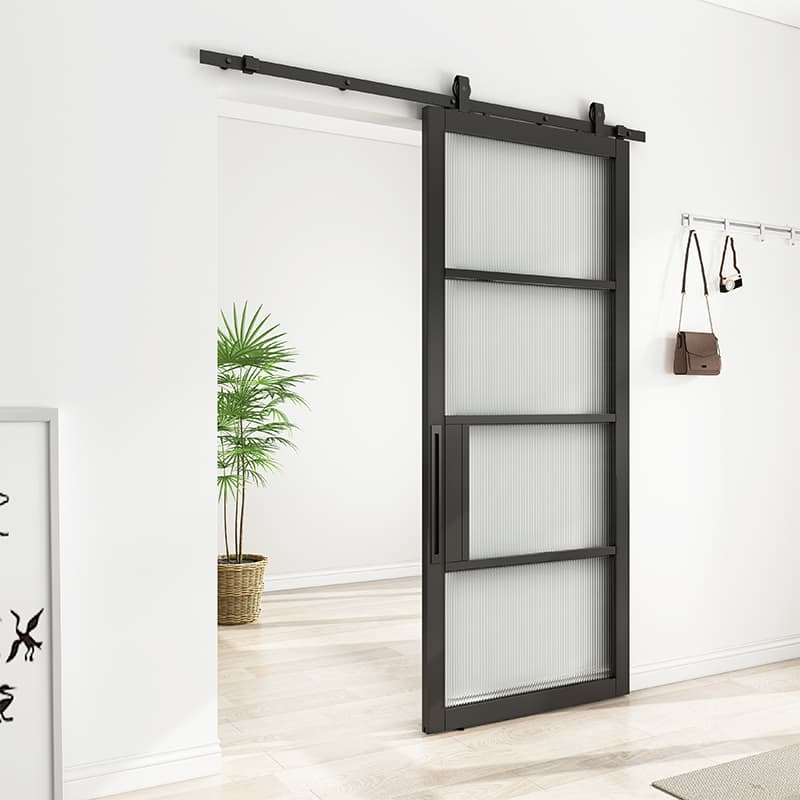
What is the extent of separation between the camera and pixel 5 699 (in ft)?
8.41

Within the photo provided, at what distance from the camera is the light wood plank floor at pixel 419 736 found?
2846 mm

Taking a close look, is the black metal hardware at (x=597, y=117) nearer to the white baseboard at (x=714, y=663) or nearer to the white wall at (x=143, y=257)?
the white wall at (x=143, y=257)

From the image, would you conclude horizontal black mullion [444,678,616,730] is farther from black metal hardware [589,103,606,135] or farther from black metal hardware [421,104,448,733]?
black metal hardware [589,103,606,135]

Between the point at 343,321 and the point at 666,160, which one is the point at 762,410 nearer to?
the point at 666,160

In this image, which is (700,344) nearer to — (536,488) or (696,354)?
(696,354)

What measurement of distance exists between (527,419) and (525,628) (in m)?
0.79

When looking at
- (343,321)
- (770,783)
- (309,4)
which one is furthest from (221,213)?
(770,783)

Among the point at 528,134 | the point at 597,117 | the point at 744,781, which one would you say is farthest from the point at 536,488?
the point at 597,117

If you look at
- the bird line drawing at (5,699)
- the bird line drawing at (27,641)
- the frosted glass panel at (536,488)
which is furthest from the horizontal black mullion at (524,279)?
the bird line drawing at (5,699)

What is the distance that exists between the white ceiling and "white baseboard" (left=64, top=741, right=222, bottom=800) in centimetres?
358

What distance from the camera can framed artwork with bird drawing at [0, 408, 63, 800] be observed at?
2.57 metres

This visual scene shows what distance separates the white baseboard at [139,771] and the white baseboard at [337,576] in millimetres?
2878

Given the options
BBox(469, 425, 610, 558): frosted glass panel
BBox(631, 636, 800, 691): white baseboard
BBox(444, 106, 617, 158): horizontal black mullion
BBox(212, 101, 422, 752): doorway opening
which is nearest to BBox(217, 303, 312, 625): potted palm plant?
BBox(212, 101, 422, 752): doorway opening

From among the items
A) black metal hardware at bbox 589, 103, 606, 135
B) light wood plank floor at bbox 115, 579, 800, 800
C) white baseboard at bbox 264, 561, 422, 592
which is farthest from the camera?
white baseboard at bbox 264, 561, 422, 592
